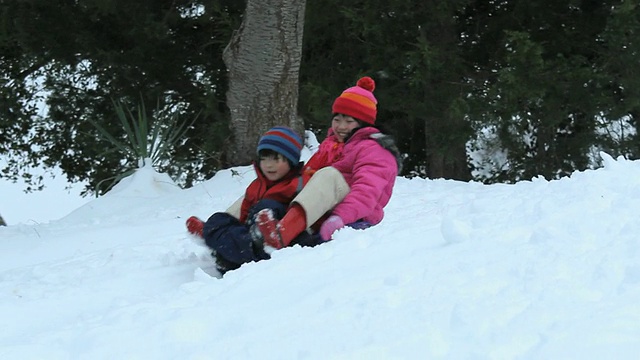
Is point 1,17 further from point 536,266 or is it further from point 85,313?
point 536,266

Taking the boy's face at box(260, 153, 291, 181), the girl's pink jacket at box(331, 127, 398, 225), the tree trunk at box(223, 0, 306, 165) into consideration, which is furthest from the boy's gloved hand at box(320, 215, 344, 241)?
the tree trunk at box(223, 0, 306, 165)

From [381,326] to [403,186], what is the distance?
17.6 ft

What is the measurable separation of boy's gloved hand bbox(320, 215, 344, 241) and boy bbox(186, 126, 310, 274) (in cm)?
11

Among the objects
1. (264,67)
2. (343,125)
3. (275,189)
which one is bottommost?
(275,189)

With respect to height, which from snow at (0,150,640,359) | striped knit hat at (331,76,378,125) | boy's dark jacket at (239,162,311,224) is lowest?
snow at (0,150,640,359)

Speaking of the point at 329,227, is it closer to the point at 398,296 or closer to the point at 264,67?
the point at 398,296

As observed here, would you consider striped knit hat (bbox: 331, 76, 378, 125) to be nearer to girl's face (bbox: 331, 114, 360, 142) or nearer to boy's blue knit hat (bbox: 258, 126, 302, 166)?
girl's face (bbox: 331, 114, 360, 142)

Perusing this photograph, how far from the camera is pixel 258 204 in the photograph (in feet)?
13.4

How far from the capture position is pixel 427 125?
1017cm

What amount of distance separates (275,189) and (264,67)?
3663 mm

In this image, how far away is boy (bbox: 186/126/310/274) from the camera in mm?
3875

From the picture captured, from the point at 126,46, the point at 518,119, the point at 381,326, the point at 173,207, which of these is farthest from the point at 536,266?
the point at 126,46

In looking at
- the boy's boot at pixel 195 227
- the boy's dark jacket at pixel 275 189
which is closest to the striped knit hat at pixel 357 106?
the boy's dark jacket at pixel 275 189

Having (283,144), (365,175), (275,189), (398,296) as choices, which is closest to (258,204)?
(275,189)
